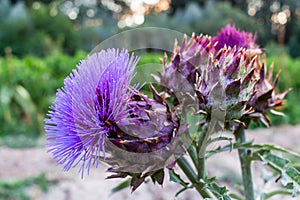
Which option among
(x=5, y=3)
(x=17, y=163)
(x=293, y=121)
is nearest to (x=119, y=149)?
(x=17, y=163)

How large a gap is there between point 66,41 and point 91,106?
7.29 meters

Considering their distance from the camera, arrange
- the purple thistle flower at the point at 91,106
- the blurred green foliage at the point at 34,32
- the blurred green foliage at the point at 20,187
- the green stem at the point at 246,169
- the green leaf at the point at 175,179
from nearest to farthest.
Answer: the purple thistle flower at the point at 91,106
the green leaf at the point at 175,179
the green stem at the point at 246,169
the blurred green foliage at the point at 20,187
the blurred green foliage at the point at 34,32

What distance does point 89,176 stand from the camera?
1.95m

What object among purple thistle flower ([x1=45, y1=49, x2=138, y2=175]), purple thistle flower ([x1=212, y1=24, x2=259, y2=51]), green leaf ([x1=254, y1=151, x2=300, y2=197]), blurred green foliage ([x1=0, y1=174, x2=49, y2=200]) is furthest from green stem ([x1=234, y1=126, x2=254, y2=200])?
blurred green foliage ([x1=0, y1=174, x2=49, y2=200])

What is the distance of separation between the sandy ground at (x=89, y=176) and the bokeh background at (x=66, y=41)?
0.04 metres

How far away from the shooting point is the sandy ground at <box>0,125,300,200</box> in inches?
67.0

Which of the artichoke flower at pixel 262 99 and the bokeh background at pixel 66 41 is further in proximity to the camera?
the bokeh background at pixel 66 41

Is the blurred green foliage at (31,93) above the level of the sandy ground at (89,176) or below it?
above

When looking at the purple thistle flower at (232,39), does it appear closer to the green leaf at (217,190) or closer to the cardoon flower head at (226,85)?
the cardoon flower head at (226,85)

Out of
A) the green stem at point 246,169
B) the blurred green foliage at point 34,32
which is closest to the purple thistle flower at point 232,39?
the green stem at point 246,169

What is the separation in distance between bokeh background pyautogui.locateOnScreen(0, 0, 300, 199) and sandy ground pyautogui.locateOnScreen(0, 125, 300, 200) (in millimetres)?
36

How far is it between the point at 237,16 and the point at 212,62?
7630 mm

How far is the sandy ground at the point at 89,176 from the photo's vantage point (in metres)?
1.70

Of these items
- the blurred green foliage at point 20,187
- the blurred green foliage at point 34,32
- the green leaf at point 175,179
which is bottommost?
the blurred green foliage at point 20,187
